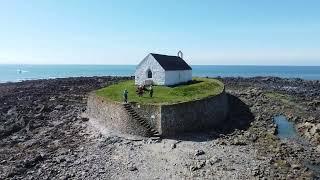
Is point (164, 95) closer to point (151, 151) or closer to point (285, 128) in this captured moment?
point (151, 151)

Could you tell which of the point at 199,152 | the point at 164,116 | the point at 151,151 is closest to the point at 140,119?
the point at 164,116

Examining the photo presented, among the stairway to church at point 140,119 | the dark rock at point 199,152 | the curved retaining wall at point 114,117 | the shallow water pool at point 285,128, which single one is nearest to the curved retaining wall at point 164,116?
the curved retaining wall at point 114,117

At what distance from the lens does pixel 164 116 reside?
2733 centimetres

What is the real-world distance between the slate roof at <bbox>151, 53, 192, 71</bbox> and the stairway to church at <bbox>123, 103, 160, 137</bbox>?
9631 millimetres

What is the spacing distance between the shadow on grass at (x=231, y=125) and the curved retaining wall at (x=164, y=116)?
2.01 feet

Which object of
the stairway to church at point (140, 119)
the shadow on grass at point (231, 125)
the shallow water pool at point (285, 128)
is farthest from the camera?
the shallow water pool at point (285, 128)

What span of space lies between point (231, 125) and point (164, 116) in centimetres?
759

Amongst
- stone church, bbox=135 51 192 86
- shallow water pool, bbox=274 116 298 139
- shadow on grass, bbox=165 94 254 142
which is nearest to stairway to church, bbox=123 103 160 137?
shadow on grass, bbox=165 94 254 142

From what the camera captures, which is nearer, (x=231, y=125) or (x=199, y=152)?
(x=199, y=152)

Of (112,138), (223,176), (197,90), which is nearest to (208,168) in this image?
(223,176)

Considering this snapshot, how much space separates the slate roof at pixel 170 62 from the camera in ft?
125

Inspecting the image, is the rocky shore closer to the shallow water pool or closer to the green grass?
the shallow water pool

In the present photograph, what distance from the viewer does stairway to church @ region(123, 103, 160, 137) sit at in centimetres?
2717

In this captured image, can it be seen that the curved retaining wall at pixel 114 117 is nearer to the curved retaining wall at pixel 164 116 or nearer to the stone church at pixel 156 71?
the curved retaining wall at pixel 164 116
